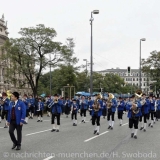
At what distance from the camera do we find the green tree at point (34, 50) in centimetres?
4409

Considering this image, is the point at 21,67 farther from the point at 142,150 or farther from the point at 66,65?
the point at 142,150

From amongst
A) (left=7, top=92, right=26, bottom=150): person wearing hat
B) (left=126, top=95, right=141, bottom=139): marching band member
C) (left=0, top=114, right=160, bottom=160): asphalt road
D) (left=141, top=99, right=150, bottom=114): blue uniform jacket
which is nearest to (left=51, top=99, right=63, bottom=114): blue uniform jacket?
(left=0, top=114, right=160, bottom=160): asphalt road

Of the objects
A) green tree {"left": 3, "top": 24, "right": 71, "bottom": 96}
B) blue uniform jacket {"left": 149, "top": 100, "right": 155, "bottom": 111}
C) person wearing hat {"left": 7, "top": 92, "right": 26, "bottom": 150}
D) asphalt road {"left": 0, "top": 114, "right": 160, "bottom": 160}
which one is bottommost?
asphalt road {"left": 0, "top": 114, "right": 160, "bottom": 160}

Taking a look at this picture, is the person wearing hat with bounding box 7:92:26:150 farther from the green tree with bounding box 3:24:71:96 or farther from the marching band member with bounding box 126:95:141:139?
the green tree with bounding box 3:24:71:96

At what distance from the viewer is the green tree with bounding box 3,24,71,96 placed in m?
44.1

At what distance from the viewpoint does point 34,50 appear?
44.6m

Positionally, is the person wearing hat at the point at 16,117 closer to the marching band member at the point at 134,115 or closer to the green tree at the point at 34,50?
the marching band member at the point at 134,115

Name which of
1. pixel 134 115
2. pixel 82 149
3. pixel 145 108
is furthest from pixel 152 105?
pixel 82 149

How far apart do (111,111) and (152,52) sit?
52.5m

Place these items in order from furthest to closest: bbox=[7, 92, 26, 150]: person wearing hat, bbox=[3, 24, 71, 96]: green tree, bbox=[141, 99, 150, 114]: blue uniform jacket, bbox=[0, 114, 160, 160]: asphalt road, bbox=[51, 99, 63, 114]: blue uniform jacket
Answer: bbox=[3, 24, 71, 96]: green tree → bbox=[141, 99, 150, 114]: blue uniform jacket → bbox=[51, 99, 63, 114]: blue uniform jacket → bbox=[7, 92, 26, 150]: person wearing hat → bbox=[0, 114, 160, 160]: asphalt road

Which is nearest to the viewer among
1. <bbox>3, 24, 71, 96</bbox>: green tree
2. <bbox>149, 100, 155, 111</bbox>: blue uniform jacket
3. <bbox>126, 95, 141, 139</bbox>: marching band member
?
<bbox>126, 95, 141, 139</bbox>: marching band member

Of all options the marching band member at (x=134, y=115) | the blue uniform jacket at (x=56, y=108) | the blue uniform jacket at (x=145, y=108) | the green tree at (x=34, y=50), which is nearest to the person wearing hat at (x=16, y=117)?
the marching band member at (x=134, y=115)

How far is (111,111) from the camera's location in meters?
21.1

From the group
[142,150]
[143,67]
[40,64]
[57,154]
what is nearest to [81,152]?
[57,154]
